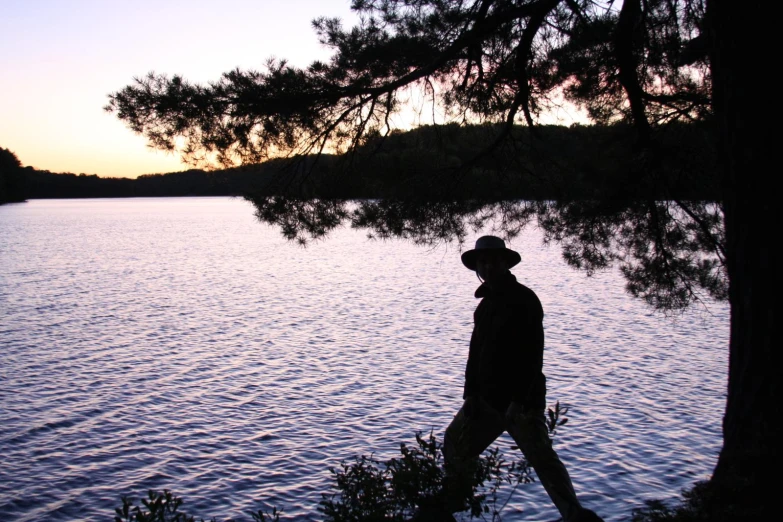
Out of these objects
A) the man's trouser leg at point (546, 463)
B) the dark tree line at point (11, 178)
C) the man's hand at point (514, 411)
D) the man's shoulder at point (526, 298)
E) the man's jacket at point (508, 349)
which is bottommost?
the man's trouser leg at point (546, 463)

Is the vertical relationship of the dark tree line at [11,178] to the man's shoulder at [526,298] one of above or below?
above

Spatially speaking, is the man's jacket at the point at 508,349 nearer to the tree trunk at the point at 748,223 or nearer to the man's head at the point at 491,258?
the man's head at the point at 491,258

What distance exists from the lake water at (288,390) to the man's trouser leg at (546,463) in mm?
1928

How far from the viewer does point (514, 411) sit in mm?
4402

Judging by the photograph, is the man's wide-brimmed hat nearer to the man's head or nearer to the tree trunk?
the man's head

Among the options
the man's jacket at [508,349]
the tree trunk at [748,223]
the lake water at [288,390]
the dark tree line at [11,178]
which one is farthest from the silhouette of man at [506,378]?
the dark tree line at [11,178]

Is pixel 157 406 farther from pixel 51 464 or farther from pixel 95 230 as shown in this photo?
pixel 95 230

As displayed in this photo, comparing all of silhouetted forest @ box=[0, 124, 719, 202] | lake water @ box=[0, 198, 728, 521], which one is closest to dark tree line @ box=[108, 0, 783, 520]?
silhouetted forest @ box=[0, 124, 719, 202]

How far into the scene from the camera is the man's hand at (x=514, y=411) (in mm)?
4383

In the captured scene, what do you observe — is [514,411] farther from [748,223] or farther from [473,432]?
[748,223]

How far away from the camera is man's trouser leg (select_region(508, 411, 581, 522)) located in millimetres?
4148

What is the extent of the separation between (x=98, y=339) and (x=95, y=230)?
46.2m

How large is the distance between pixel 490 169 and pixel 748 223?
4534 mm

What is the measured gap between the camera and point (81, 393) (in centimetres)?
1013
